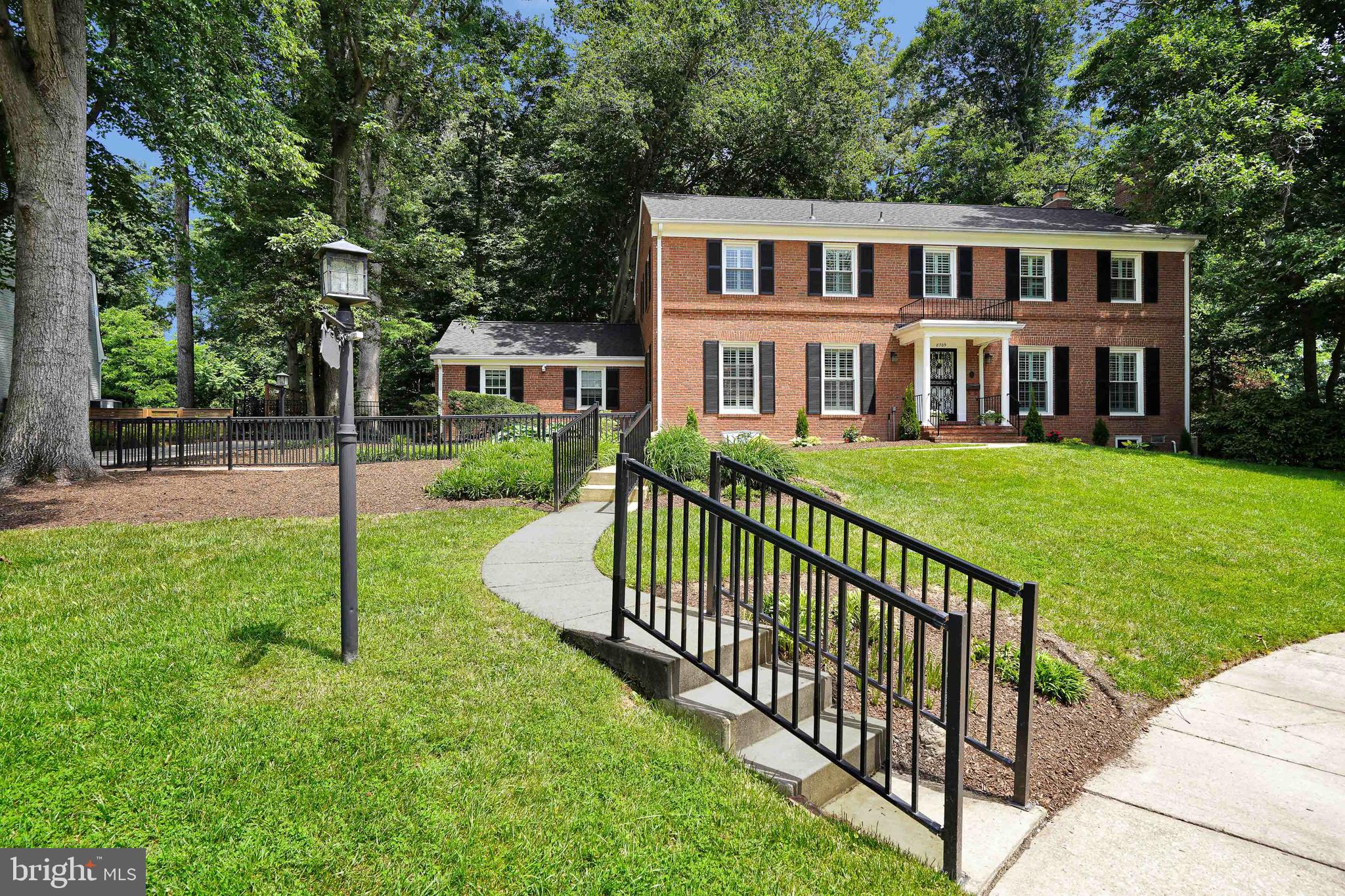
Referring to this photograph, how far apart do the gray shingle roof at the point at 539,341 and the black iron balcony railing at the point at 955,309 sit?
27.7 ft

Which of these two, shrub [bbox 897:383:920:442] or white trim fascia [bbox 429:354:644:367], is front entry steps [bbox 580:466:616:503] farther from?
white trim fascia [bbox 429:354:644:367]

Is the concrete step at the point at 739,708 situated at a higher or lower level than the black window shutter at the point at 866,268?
lower

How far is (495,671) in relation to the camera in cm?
324

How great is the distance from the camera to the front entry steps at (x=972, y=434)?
54.6 feet

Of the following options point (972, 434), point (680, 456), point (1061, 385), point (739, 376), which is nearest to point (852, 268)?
point (739, 376)

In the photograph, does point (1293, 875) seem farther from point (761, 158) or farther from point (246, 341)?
point (246, 341)

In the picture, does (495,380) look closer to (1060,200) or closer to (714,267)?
(714,267)

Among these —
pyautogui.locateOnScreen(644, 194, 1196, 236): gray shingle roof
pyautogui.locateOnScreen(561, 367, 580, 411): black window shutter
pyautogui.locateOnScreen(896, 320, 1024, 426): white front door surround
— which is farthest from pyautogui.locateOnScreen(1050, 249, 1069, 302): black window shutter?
pyautogui.locateOnScreen(561, 367, 580, 411): black window shutter

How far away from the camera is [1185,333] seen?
18.1m

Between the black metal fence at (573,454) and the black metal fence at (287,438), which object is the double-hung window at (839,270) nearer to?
the black metal fence at (287,438)

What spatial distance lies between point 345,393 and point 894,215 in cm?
1903

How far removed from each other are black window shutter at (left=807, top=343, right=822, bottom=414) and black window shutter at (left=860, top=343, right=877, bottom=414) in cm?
121

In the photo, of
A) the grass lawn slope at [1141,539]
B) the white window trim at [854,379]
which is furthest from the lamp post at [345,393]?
the white window trim at [854,379]

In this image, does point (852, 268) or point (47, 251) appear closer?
point (47, 251)
